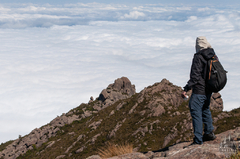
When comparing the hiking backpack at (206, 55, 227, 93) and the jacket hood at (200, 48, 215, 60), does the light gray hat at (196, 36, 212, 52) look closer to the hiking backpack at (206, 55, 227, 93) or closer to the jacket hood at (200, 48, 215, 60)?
the jacket hood at (200, 48, 215, 60)

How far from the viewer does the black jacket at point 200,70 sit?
7523 millimetres

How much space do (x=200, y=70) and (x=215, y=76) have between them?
584 millimetres

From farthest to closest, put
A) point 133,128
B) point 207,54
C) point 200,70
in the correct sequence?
point 133,128, point 200,70, point 207,54

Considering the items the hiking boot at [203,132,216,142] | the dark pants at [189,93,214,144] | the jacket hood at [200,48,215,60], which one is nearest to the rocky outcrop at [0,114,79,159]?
the hiking boot at [203,132,216,142]

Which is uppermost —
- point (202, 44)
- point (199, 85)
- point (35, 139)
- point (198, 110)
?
point (202, 44)

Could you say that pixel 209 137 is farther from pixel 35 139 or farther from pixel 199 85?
pixel 35 139

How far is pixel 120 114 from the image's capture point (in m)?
35.8

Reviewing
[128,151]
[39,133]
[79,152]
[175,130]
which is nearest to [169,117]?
[175,130]

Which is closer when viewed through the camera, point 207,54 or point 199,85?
point 207,54

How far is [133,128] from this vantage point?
1132 inches

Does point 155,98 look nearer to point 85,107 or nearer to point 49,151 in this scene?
point 49,151

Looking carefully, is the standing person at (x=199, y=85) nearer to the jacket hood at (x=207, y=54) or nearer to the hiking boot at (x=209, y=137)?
the jacket hood at (x=207, y=54)

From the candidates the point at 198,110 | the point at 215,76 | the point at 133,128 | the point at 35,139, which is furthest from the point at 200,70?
the point at 35,139

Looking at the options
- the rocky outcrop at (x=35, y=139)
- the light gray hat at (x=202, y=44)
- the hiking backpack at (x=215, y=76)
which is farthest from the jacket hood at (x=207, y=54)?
the rocky outcrop at (x=35, y=139)
